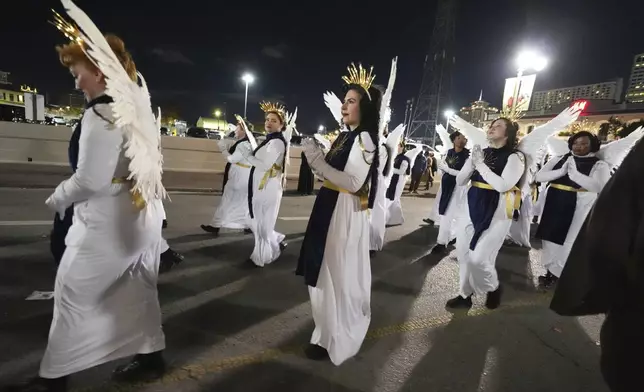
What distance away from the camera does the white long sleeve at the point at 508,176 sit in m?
3.43

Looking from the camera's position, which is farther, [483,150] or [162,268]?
[162,268]

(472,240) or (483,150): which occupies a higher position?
(483,150)

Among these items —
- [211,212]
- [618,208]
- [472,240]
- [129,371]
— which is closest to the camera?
[618,208]

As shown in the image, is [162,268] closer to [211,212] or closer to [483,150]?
[211,212]

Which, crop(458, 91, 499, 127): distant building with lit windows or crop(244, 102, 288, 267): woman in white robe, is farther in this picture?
crop(458, 91, 499, 127): distant building with lit windows

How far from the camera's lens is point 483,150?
3.82m

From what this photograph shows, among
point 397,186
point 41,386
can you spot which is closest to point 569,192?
point 397,186

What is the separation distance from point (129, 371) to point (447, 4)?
41438 mm

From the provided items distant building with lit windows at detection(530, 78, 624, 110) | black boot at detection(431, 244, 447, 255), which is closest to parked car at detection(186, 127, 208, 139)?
black boot at detection(431, 244, 447, 255)

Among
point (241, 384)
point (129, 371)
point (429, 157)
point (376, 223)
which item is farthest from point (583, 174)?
point (429, 157)

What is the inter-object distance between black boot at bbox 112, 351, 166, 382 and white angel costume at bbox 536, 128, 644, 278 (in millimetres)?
4704

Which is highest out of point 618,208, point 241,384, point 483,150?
point 483,150

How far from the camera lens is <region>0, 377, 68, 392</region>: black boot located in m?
2.04

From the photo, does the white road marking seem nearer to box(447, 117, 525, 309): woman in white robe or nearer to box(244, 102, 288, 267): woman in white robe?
box(244, 102, 288, 267): woman in white robe
